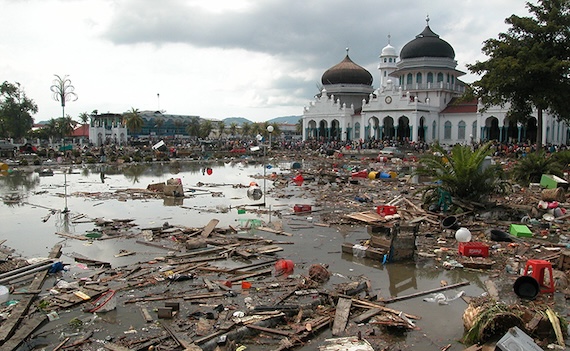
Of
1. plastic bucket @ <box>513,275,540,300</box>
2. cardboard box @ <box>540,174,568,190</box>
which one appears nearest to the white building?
cardboard box @ <box>540,174,568,190</box>

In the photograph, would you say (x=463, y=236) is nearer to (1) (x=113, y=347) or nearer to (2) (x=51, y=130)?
(1) (x=113, y=347)

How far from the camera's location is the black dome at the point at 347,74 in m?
69.8

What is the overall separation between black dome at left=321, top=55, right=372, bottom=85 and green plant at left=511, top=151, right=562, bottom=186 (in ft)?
164

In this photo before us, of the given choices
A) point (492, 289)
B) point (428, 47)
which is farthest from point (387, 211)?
point (428, 47)

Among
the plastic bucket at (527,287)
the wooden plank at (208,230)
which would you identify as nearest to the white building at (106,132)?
the wooden plank at (208,230)

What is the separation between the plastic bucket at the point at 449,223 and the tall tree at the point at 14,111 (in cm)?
6329

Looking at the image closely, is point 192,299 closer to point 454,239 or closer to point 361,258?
point 361,258

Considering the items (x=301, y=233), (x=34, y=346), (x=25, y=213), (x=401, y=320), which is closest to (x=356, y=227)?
(x=301, y=233)

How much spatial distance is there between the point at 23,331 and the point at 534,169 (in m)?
21.1

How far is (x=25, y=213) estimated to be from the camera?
631 inches

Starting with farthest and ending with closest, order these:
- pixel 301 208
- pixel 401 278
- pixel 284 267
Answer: pixel 301 208
pixel 284 267
pixel 401 278

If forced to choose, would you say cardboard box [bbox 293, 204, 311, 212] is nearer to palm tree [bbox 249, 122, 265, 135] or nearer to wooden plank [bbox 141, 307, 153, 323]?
wooden plank [bbox 141, 307, 153, 323]

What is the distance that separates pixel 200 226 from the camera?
45.1 feet

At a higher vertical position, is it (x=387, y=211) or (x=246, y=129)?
(x=246, y=129)
